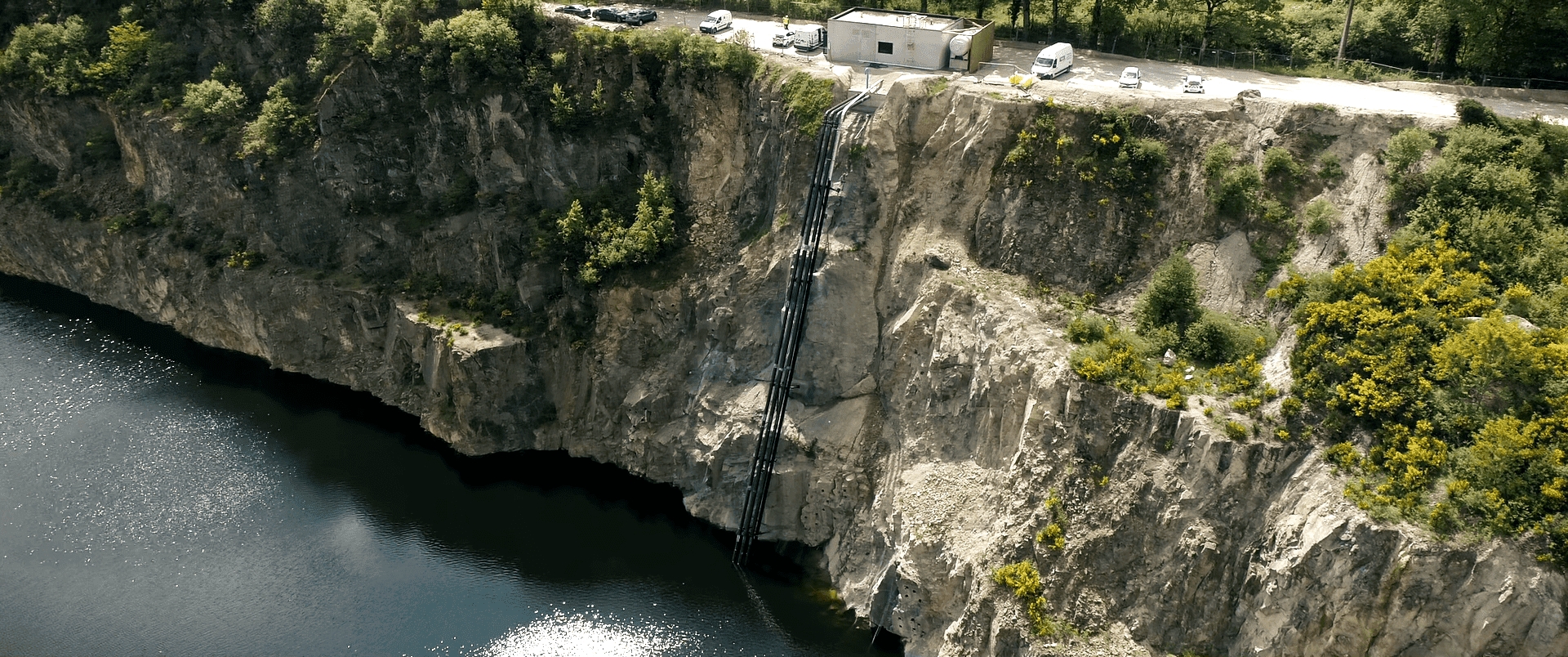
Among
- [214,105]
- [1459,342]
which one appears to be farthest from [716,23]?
[1459,342]

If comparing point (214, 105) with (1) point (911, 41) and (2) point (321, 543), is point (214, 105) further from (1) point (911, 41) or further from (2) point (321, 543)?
(1) point (911, 41)

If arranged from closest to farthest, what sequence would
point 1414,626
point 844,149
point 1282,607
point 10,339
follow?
point 1414,626
point 1282,607
point 844,149
point 10,339

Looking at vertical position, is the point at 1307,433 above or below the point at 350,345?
above

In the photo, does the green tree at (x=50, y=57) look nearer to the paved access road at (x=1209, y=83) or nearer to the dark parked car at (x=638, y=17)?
the dark parked car at (x=638, y=17)

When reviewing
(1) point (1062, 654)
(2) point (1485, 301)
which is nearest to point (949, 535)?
(1) point (1062, 654)

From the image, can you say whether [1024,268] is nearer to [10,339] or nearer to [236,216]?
[236,216]

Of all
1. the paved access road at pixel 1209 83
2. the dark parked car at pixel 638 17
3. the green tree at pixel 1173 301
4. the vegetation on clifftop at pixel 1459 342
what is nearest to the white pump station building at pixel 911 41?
the paved access road at pixel 1209 83

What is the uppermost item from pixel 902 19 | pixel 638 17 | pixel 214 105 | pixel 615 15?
pixel 902 19
